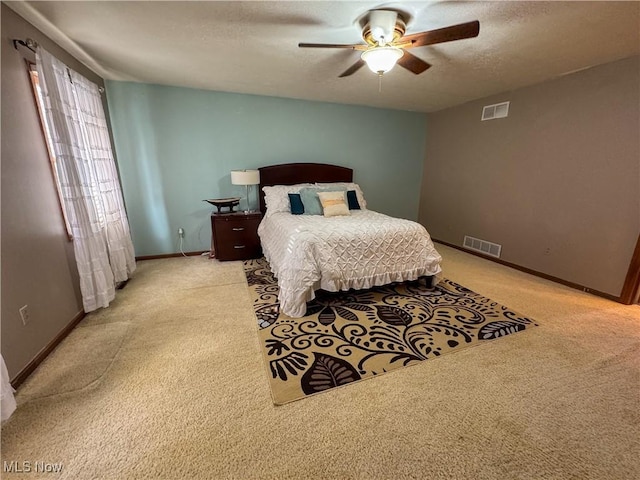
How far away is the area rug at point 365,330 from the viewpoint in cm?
176

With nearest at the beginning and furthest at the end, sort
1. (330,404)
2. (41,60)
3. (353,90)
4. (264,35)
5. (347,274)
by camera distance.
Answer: (330,404)
(41,60)
(264,35)
(347,274)
(353,90)

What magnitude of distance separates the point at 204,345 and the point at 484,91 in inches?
179

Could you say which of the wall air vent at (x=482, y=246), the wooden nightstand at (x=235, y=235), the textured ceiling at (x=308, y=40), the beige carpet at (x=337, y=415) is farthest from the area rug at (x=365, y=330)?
the textured ceiling at (x=308, y=40)

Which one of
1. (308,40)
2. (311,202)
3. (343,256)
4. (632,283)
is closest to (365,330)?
(343,256)

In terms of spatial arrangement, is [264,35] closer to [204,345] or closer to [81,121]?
[81,121]

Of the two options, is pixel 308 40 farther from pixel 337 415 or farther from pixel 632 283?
pixel 632 283

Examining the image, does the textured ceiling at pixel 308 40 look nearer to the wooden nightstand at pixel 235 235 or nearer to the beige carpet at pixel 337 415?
the wooden nightstand at pixel 235 235

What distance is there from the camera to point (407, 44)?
1781 millimetres

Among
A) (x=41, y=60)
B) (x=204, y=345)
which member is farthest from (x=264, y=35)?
(x=204, y=345)

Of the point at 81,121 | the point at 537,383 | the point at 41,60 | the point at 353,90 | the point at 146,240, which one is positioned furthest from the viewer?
the point at 146,240

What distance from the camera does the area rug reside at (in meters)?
1.76

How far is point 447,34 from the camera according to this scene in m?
1.63

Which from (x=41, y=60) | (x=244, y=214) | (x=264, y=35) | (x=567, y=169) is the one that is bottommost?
(x=244, y=214)

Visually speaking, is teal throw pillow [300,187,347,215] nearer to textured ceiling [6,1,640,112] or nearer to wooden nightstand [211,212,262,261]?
wooden nightstand [211,212,262,261]
